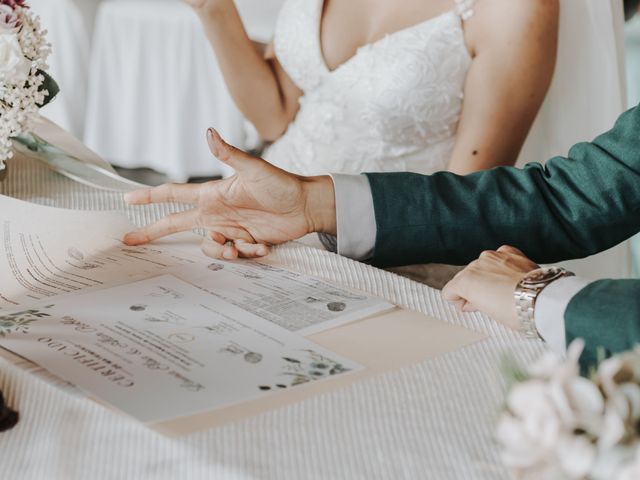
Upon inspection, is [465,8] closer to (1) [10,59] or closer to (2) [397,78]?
(2) [397,78]

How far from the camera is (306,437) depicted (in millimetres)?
561

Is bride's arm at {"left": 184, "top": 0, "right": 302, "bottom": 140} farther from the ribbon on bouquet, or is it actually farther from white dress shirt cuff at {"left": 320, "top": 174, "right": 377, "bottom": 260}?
white dress shirt cuff at {"left": 320, "top": 174, "right": 377, "bottom": 260}

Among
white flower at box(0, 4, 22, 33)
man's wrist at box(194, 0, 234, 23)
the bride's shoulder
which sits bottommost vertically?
the bride's shoulder

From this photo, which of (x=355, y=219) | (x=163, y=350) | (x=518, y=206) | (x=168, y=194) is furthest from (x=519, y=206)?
(x=163, y=350)

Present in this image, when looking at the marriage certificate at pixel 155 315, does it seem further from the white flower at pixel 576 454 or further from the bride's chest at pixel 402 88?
the bride's chest at pixel 402 88

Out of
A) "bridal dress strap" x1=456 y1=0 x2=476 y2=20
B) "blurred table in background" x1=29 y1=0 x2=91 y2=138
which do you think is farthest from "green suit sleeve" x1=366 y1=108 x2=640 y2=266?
"blurred table in background" x1=29 y1=0 x2=91 y2=138

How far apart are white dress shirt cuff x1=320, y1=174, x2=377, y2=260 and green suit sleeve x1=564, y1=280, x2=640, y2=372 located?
35cm

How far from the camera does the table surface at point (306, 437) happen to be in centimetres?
52

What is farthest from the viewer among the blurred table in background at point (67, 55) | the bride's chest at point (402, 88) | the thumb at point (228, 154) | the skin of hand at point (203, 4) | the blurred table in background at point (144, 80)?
the blurred table in background at point (67, 55)

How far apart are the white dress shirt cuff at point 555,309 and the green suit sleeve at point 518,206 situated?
0.93 feet

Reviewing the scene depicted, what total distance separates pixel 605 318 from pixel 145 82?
305cm

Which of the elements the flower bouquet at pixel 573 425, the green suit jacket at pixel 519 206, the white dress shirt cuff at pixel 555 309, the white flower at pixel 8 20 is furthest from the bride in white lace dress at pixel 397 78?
the flower bouquet at pixel 573 425

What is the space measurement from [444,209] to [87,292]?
0.44 meters

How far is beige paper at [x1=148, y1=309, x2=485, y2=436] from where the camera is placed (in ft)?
1.89
